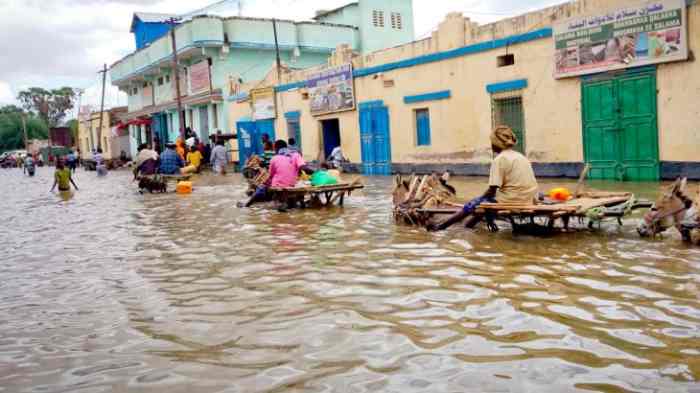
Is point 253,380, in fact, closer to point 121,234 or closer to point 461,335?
point 461,335

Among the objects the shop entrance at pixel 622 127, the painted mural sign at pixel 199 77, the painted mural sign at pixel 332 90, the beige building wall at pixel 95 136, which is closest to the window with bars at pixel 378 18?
the painted mural sign at pixel 199 77

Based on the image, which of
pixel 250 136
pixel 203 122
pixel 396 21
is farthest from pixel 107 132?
pixel 250 136

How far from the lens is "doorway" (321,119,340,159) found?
25.2m

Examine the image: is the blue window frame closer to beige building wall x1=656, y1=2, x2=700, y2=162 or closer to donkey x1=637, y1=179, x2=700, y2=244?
beige building wall x1=656, y1=2, x2=700, y2=162

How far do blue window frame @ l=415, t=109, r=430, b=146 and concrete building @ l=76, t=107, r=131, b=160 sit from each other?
31703mm

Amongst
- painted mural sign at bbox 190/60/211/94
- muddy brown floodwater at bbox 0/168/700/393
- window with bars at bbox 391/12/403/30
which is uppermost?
window with bars at bbox 391/12/403/30

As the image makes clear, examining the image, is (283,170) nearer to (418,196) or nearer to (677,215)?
(418,196)

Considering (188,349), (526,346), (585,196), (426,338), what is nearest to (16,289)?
(188,349)

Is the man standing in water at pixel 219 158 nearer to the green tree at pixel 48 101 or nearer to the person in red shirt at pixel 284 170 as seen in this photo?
the person in red shirt at pixel 284 170

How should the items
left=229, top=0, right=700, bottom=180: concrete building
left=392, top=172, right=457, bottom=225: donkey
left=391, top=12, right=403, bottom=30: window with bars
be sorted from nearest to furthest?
left=392, top=172, right=457, bottom=225: donkey < left=229, top=0, right=700, bottom=180: concrete building < left=391, top=12, right=403, bottom=30: window with bars

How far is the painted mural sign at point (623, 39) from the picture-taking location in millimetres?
12797

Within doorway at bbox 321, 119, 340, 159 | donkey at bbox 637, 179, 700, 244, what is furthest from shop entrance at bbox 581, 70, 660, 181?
doorway at bbox 321, 119, 340, 159

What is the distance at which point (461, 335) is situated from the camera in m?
4.36

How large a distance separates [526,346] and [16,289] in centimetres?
504
